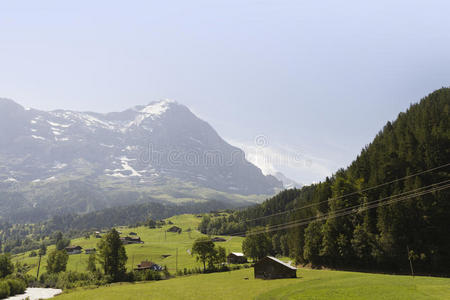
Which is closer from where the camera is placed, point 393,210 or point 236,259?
point 393,210

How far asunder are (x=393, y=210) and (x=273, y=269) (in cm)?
3390


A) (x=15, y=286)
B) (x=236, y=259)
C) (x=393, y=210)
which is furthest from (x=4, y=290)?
(x=393, y=210)

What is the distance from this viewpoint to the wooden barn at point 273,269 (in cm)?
7769

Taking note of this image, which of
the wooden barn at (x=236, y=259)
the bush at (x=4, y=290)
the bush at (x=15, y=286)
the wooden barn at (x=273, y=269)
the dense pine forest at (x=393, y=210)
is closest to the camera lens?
the dense pine forest at (x=393, y=210)

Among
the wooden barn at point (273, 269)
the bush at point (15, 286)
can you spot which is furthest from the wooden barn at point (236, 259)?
the bush at point (15, 286)

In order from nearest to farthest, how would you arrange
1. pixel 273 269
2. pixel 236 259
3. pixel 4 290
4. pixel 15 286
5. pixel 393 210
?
pixel 393 210
pixel 273 269
pixel 4 290
pixel 15 286
pixel 236 259

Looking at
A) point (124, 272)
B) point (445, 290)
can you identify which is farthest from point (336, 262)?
point (124, 272)

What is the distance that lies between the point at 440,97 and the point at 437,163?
52761 mm

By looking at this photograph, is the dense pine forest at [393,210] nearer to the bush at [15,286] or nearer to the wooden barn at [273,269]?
the wooden barn at [273,269]

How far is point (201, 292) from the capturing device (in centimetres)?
6469

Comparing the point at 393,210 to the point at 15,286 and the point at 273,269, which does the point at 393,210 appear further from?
the point at 15,286

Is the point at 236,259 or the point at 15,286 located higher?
the point at 236,259

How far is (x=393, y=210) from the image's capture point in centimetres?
7144

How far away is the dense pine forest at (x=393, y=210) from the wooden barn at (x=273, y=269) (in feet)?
51.4
